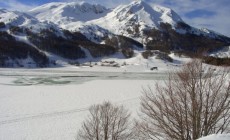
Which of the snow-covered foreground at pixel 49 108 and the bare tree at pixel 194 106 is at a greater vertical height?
the bare tree at pixel 194 106

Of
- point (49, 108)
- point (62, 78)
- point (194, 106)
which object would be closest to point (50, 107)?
point (49, 108)

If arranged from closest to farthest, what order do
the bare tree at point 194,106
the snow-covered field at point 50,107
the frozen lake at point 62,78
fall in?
the bare tree at point 194,106, the snow-covered field at point 50,107, the frozen lake at point 62,78

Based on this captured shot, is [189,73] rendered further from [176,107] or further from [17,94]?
[17,94]

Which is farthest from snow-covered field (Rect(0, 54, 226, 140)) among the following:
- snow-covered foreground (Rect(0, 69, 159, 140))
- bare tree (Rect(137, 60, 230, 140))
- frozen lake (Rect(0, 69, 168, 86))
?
frozen lake (Rect(0, 69, 168, 86))

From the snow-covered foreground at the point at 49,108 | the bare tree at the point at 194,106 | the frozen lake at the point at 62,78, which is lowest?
the snow-covered foreground at the point at 49,108

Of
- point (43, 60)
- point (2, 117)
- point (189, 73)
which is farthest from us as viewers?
point (43, 60)

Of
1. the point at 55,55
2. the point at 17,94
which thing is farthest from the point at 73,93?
the point at 55,55

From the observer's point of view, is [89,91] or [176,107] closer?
[176,107]

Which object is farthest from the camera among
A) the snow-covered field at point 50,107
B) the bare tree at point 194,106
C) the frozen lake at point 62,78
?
the frozen lake at point 62,78

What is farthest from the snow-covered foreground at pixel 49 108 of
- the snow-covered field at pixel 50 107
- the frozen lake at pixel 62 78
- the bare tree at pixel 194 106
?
the bare tree at pixel 194 106

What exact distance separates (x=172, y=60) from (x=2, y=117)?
478 ft

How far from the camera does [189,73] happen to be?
14.8 metres

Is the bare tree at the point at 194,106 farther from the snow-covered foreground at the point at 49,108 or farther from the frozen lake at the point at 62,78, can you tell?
the frozen lake at the point at 62,78

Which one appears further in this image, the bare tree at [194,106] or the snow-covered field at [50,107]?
the snow-covered field at [50,107]
